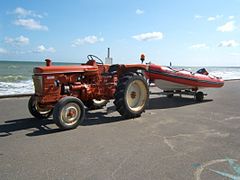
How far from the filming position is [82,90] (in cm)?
623

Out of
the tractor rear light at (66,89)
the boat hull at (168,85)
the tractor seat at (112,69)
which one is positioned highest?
the tractor seat at (112,69)

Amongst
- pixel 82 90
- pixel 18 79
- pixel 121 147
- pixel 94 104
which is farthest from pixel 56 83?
pixel 18 79

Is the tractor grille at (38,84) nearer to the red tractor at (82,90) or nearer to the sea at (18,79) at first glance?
the red tractor at (82,90)

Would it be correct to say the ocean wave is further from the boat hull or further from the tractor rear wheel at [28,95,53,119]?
the boat hull

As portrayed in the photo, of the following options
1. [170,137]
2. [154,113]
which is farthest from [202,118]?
[170,137]

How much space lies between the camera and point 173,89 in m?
9.80

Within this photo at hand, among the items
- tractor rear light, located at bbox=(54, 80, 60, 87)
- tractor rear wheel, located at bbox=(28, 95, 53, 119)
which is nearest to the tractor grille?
tractor rear light, located at bbox=(54, 80, 60, 87)

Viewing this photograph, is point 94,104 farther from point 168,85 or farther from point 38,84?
point 168,85

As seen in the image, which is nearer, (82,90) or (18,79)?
(82,90)

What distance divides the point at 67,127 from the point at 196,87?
20.9ft

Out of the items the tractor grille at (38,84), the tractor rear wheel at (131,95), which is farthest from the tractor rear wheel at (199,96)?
the tractor grille at (38,84)

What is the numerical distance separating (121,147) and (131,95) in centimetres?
278

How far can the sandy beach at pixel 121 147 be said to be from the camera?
339cm

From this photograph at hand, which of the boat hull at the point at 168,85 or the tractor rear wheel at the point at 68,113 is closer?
the tractor rear wheel at the point at 68,113
